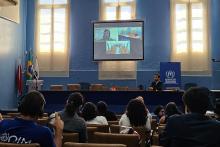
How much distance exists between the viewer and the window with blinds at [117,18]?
456 inches

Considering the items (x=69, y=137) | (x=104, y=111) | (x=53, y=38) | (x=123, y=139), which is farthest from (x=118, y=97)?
(x=123, y=139)

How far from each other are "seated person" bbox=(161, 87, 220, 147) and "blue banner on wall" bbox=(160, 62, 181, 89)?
845 cm

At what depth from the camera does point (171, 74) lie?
10531 mm

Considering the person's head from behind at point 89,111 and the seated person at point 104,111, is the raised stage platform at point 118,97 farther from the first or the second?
the person's head from behind at point 89,111

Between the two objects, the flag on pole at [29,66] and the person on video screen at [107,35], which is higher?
the person on video screen at [107,35]

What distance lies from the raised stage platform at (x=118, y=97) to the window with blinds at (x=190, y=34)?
2.60m

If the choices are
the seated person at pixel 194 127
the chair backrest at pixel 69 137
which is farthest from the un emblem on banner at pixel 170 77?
the seated person at pixel 194 127

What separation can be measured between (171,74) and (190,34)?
1.76 m

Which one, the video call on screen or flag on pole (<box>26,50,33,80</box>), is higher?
the video call on screen

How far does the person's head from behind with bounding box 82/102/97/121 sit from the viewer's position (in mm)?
4172

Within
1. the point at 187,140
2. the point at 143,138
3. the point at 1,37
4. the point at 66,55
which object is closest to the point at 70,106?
the point at 143,138

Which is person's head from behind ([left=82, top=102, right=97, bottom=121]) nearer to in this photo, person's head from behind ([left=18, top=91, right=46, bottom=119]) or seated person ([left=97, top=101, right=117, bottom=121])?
seated person ([left=97, top=101, right=117, bottom=121])

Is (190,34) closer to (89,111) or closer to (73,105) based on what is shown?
(89,111)

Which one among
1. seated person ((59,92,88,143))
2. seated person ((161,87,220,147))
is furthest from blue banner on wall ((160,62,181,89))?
seated person ((161,87,220,147))
